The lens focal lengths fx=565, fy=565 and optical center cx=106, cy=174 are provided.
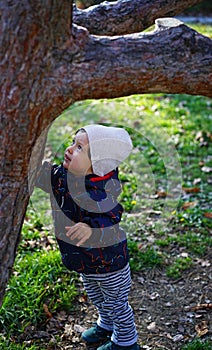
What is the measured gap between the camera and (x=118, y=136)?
306cm

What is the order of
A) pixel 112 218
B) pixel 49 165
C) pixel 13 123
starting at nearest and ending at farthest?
pixel 13 123 < pixel 112 218 < pixel 49 165

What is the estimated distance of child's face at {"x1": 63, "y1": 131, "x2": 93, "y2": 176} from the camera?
3.00 metres

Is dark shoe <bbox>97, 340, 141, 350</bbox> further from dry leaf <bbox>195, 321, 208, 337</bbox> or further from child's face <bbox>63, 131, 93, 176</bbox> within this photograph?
child's face <bbox>63, 131, 93, 176</bbox>

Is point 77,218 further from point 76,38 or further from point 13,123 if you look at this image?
point 76,38

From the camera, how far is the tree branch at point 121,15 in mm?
3422

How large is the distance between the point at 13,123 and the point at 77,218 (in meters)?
0.76

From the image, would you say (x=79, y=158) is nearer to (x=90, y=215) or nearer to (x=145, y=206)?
(x=90, y=215)

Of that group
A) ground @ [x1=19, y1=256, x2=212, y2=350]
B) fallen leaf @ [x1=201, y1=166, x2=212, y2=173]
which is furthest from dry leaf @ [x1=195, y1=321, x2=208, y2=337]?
fallen leaf @ [x1=201, y1=166, x2=212, y2=173]

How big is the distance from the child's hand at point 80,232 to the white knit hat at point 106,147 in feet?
0.99

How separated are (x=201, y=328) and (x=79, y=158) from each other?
1.53 metres

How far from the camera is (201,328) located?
3732 mm

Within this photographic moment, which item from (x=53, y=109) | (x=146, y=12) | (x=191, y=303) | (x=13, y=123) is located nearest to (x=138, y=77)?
(x=53, y=109)

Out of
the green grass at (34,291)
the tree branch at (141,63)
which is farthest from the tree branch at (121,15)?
the green grass at (34,291)

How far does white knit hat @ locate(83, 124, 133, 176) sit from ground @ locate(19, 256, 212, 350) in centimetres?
127
